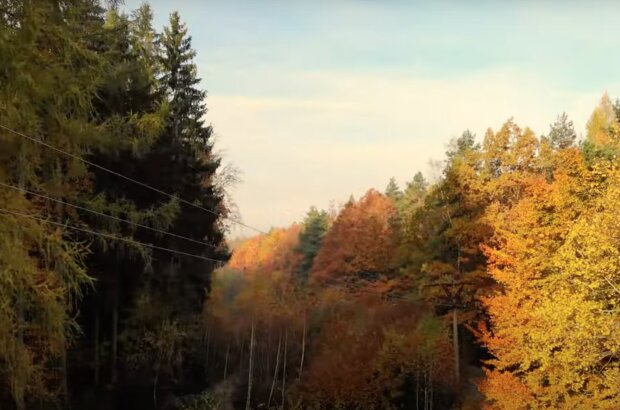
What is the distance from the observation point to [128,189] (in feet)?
70.9

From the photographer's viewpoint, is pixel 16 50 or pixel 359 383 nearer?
pixel 16 50

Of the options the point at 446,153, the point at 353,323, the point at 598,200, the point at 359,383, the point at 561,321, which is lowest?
the point at 359,383

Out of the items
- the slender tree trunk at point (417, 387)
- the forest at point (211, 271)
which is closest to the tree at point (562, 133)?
the forest at point (211, 271)

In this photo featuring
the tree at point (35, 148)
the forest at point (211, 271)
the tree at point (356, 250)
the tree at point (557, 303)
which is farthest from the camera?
the tree at point (356, 250)

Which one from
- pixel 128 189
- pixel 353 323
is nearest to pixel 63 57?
pixel 128 189

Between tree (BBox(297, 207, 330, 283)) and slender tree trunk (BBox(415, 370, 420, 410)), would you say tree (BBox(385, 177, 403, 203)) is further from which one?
slender tree trunk (BBox(415, 370, 420, 410))

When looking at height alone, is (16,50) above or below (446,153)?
below

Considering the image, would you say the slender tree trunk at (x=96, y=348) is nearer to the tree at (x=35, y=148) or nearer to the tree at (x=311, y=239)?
the tree at (x=35, y=148)

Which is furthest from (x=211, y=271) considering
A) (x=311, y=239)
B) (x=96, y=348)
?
(x=311, y=239)

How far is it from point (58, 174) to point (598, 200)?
43.8 feet

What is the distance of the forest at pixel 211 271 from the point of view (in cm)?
Answer: 1061

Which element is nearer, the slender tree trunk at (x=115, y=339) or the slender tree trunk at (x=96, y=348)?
the slender tree trunk at (x=96, y=348)

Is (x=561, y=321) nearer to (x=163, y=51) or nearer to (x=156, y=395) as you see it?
(x=156, y=395)

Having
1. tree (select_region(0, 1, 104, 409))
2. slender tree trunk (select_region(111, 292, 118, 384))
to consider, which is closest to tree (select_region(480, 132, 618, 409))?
tree (select_region(0, 1, 104, 409))
